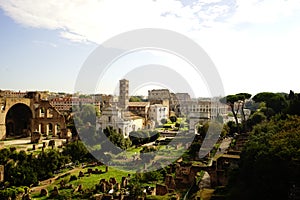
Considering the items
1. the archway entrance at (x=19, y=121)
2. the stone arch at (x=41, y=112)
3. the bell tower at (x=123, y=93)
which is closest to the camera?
the stone arch at (x=41, y=112)

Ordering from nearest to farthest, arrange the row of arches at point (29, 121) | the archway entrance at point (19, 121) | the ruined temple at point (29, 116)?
1. the ruined temple at point (29, 116)
2. the row of arches at point (29, 121)
3. the archway entrance at point (19, 121)

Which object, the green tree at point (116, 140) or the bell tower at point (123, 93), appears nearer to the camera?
the green tree at point (116, 140)

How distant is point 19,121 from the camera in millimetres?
45062

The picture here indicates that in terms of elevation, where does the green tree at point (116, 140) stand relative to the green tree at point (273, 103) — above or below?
below

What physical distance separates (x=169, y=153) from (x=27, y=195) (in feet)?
52.6

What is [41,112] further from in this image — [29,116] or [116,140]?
[116,140]

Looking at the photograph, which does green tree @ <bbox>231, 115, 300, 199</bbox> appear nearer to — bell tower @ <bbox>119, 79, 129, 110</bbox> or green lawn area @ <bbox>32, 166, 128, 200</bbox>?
green lawn area @ <bbox>32, 166, 128, 200</bbox>

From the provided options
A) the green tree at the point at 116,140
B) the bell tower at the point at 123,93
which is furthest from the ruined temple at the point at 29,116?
the green tree at the point at 116,140

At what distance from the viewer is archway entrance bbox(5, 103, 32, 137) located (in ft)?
143

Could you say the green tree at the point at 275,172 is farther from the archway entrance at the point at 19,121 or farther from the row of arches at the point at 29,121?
the archway entrance at the point at 19,121

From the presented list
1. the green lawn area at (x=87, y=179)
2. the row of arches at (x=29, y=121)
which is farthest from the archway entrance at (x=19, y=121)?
the green lawn area at (x=87, y=179)

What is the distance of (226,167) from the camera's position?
20688mm

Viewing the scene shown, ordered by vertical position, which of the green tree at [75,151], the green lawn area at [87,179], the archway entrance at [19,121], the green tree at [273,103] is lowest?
the green lawn area at [87,179]

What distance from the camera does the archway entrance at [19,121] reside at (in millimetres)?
43688
